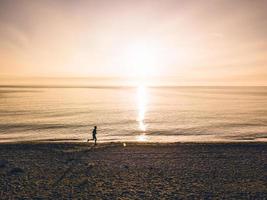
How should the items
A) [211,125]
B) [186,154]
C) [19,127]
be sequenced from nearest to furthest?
[186,154]
[19,127]
[211,125]

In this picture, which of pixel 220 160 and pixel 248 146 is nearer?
pixel 220 160

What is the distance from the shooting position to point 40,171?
822 inches

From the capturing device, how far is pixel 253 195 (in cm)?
1639

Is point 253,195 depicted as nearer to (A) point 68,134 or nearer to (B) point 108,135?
(B) point 108,135

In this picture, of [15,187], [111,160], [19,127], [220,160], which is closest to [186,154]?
[220,160]

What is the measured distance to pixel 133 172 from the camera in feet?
68.3

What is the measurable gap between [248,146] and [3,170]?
27.1 meters

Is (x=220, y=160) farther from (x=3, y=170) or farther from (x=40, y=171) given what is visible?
(x=3, y=170)

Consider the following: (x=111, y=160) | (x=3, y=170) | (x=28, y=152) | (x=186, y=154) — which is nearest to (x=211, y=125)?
(x=186, y=154)

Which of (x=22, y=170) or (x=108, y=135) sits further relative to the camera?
(x=108, y=135)

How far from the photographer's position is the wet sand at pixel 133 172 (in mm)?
16797

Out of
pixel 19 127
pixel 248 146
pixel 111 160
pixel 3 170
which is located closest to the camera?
pixel 3 170

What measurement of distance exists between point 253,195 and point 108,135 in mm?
27935

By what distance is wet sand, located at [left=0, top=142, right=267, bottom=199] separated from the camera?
16.8 meters
